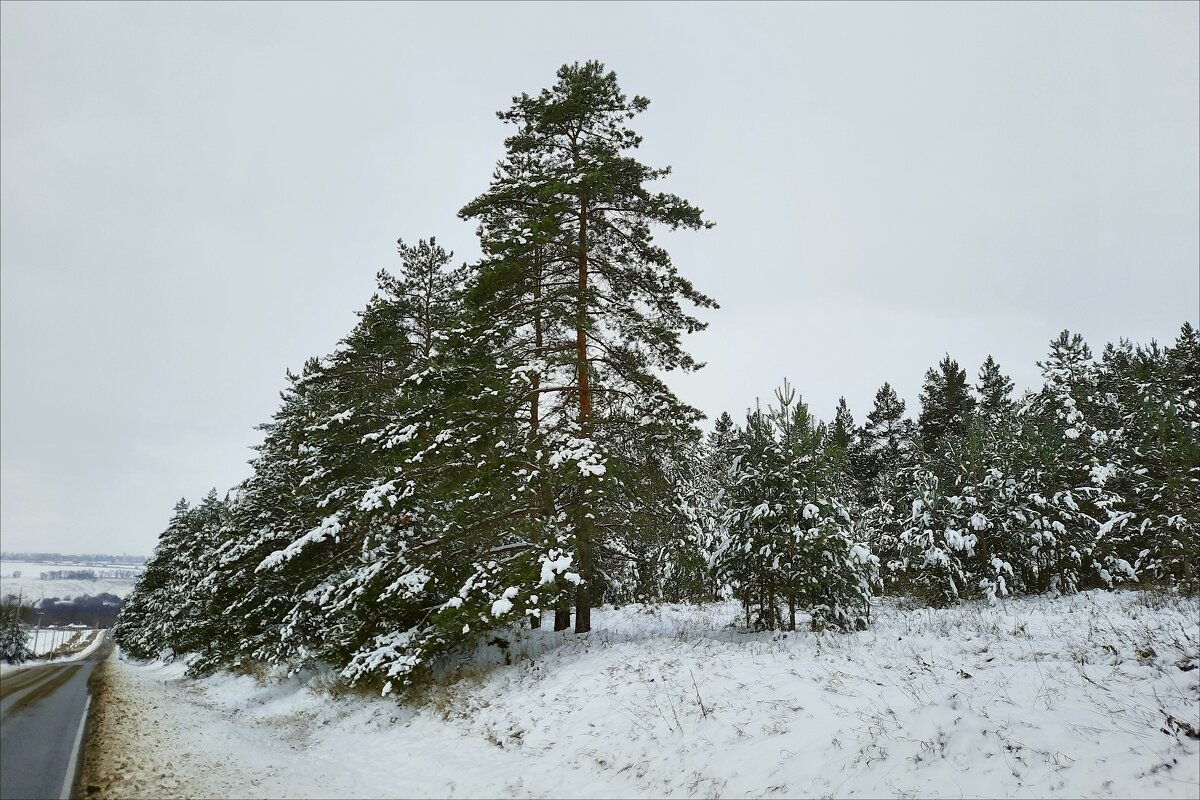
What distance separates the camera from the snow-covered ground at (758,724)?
242 inches

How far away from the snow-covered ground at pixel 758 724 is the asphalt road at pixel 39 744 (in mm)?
443

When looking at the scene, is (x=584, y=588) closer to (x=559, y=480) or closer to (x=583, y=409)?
(x=559, y=480)

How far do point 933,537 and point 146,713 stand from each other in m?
24.6

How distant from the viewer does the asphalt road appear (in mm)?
8273

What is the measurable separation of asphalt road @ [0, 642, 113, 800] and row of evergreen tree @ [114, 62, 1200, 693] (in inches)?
186

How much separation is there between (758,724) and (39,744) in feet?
42.0

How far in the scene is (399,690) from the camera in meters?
12.6

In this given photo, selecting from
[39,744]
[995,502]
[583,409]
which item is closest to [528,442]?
[583,409]

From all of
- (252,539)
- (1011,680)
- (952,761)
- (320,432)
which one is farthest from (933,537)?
(252,539)

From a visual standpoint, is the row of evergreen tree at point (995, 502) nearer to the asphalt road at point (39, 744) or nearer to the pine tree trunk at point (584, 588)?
the pine tree trunk at point (584, 588)

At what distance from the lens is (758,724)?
8109 millimetres

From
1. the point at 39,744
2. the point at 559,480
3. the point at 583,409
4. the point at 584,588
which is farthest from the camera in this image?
the point at 583,409

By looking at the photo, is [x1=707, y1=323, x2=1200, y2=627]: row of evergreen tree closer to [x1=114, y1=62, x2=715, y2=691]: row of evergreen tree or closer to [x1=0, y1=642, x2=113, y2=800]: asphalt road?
[x1=114, y1=62, x2=715, y2=691]: row of evergreen tree

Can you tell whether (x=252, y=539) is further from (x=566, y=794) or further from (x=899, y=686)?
(x=899, y=686)
